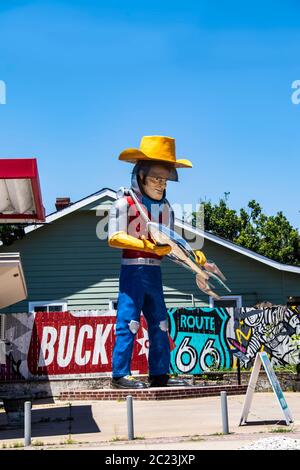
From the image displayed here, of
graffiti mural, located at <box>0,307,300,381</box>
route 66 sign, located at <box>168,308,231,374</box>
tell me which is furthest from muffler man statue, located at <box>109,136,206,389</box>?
route 66 sign, located at <box>168,308,231,374</box>

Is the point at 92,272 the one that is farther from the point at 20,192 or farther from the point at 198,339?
the point at 20,192

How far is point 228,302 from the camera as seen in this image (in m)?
23.5

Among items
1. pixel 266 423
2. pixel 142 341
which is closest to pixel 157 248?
pixel 142 341

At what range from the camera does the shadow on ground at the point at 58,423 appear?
1158 centimetres

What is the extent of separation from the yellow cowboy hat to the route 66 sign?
5099mm

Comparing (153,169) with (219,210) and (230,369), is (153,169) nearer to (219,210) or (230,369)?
(230,369)

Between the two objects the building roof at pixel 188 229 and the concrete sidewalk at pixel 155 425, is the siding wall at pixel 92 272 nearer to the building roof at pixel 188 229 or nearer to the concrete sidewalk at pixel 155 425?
the building roof at pixel 188 229

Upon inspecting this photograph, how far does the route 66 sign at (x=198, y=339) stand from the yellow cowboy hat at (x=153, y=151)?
16.7ft

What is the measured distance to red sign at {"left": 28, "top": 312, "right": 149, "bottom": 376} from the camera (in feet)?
63.4

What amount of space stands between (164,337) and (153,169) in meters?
3.85

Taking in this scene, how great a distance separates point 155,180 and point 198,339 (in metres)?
5.51

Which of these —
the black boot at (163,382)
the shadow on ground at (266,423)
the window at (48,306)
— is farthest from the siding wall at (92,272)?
the shadow on ground at (266,423)

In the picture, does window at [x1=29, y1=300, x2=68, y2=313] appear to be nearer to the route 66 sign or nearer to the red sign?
the red sign
